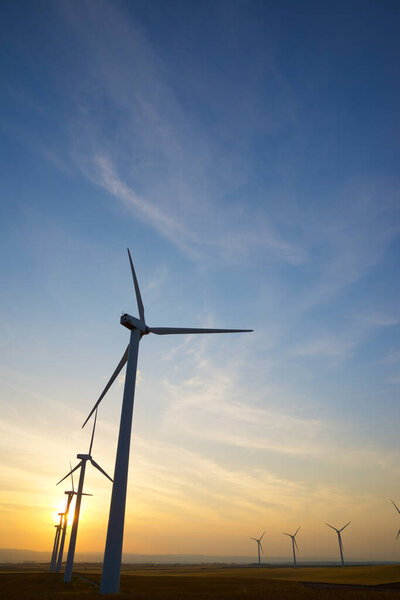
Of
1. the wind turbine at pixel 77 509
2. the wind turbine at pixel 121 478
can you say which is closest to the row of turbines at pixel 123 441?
the wind turbine at pixel 121 478

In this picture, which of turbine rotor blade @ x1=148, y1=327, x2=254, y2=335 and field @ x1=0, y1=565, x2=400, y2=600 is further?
turbine rotor blade @ x1=148, y1=327, x2=254, y2=335

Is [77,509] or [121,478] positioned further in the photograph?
[77,509]

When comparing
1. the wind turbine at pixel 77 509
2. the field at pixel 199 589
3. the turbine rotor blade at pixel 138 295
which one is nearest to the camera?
the field at pixel 199 589

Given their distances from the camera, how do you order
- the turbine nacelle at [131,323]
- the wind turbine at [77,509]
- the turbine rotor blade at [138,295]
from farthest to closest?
the wind turbine at [77,509] → the turbine rotor blade at [138,295] → the turbine nacelle at [131,323]

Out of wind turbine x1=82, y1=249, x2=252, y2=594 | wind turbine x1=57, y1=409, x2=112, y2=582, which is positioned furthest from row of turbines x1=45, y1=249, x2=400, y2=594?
wind turbine x1=57, y1=409, x2=112, y2=582

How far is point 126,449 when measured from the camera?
33938mm

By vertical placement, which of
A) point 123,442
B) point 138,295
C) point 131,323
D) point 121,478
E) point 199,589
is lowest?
point 199,589

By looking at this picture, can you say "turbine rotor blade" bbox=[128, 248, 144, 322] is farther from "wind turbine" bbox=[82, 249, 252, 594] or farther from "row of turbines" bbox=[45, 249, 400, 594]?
"wind turbine" bbox=[82, 249, 252, 594]

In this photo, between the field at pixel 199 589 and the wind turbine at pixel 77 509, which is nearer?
the field at pixel 199 589

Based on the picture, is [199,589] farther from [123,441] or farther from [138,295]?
[138,295]

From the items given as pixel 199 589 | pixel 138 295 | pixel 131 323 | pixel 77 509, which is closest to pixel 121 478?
pixel 131 323

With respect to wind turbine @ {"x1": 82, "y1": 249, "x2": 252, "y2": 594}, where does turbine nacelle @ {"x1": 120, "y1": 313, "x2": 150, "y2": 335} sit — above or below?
above

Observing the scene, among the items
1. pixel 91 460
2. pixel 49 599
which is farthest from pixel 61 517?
pixel 49 599

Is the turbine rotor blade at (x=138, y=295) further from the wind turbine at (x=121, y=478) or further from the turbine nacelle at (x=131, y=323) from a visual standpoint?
the wind turbine at (x=121, y=478)
